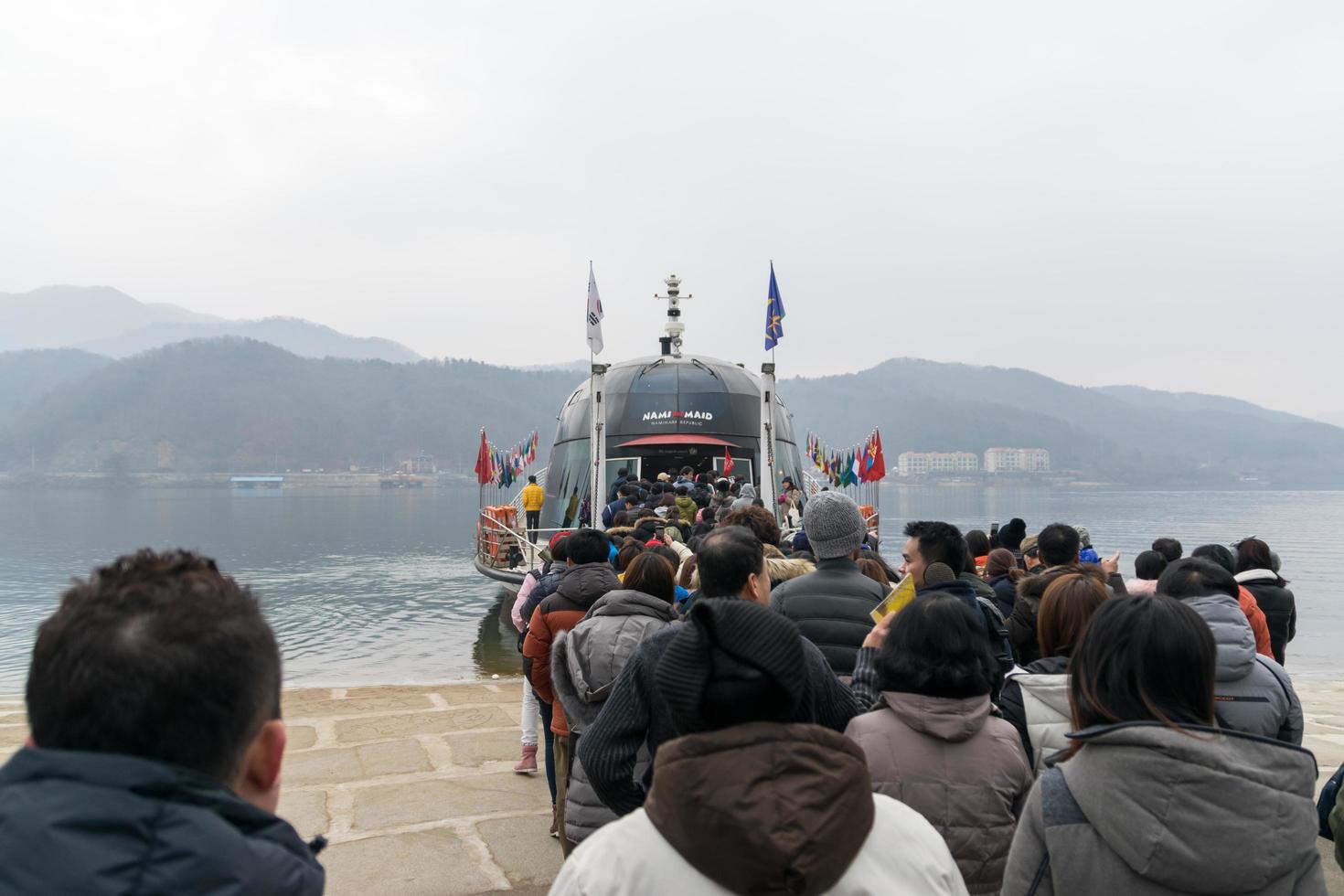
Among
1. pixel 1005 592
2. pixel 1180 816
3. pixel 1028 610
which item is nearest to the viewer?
pixel 1180 816

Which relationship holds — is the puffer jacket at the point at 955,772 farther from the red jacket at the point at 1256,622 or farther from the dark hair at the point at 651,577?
the red jacket at the point at 1256,622

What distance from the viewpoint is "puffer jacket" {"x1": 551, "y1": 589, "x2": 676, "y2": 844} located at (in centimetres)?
393

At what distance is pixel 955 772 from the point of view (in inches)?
106

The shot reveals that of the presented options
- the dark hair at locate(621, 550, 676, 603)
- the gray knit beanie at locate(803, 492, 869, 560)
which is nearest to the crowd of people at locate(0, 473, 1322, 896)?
the gray knit beanie at locate(803, 492, 869, 560)

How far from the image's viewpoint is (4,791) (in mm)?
1347

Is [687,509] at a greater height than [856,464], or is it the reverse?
[856,464]

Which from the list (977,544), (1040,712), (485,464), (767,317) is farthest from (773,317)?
(1040,712)

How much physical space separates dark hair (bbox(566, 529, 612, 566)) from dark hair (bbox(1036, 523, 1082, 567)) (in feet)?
8.49

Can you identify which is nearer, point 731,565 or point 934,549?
point 731,565

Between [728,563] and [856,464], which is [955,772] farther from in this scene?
[856,464]

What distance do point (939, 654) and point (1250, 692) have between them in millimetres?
1430

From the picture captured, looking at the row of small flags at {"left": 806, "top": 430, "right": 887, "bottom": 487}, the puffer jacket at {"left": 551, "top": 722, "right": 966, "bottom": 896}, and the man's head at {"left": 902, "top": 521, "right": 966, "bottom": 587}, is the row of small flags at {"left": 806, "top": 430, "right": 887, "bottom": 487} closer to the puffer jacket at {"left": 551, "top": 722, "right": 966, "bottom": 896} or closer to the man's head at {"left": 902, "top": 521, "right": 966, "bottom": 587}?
the man's head at {"left": 902, "top": 521, "right": 966, "bottom": 587}

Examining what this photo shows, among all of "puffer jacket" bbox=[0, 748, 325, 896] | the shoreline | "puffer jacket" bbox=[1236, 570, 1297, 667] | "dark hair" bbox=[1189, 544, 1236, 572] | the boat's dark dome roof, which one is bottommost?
the shoreline

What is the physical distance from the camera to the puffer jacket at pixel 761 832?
1.67m
